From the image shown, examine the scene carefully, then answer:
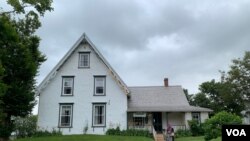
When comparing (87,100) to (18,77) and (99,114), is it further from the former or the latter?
(18,77)

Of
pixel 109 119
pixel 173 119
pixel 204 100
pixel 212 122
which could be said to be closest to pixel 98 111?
pixel 109 119

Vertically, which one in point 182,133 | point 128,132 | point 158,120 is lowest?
point 182,133

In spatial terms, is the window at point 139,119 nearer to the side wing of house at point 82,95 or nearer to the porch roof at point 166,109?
the porch roof at point 166,109

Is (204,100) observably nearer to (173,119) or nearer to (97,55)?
(173,119)

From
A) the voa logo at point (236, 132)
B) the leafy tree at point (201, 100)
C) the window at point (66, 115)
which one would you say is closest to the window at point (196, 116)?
the window at point (66, 115)

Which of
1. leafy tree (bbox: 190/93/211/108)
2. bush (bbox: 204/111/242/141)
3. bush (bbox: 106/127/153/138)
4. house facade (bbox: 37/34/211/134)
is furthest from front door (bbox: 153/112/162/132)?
leafy tree (bbox: 190/93/211/108)

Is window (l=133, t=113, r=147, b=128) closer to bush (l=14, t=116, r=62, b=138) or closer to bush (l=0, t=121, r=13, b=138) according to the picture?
bush (l=14, t=116, r=62, b=138)

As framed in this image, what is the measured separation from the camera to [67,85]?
104ft

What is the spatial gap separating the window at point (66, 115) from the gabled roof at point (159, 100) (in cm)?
576

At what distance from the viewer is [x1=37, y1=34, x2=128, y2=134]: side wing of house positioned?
1214 inches

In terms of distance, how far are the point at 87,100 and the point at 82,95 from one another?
71cm

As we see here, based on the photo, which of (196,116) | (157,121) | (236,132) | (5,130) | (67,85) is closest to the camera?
(236,132)

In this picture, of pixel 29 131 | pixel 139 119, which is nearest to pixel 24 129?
pixel 29 131

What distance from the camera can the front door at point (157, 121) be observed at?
33.1 m
